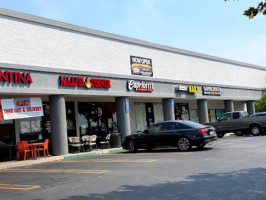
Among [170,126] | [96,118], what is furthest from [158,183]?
[96,118]

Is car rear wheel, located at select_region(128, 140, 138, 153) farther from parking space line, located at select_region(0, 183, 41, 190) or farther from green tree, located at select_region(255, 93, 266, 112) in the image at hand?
green tree, located at select_region(255, 93, 266, 112)

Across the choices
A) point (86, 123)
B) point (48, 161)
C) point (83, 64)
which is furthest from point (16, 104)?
point (86, 123)

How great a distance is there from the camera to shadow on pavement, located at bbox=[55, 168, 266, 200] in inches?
235

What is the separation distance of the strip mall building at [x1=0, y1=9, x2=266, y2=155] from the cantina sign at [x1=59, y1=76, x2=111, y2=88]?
0.06 meters

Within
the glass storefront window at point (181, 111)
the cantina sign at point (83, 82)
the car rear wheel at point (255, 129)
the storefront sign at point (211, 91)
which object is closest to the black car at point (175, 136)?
the cantina sign at point (83, 82)

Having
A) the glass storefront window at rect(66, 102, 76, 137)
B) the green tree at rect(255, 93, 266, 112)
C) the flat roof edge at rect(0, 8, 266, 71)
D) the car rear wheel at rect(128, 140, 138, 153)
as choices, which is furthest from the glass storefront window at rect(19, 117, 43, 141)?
the green tree at rect(255, 93, 266, 112)

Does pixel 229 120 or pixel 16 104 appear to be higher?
pixel 16 104

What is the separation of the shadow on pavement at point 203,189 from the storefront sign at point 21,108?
33.1 feet

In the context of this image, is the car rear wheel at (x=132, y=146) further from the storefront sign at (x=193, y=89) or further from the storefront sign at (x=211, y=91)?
the storefront sign at (x=211, y=91)

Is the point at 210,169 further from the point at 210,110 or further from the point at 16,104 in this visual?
the point at 210,110

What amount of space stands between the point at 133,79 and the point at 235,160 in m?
12.4

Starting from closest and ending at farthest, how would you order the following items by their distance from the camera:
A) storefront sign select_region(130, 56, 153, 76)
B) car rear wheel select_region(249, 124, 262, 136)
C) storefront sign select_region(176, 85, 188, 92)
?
car rear wheel select_region(249, 124, 262, 136) → storefront sign select_region(130, 56, 153, 76) → storefront sign select_region(176, 85, 188, 92)

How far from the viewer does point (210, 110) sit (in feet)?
110

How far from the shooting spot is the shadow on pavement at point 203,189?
5975 millimetres
